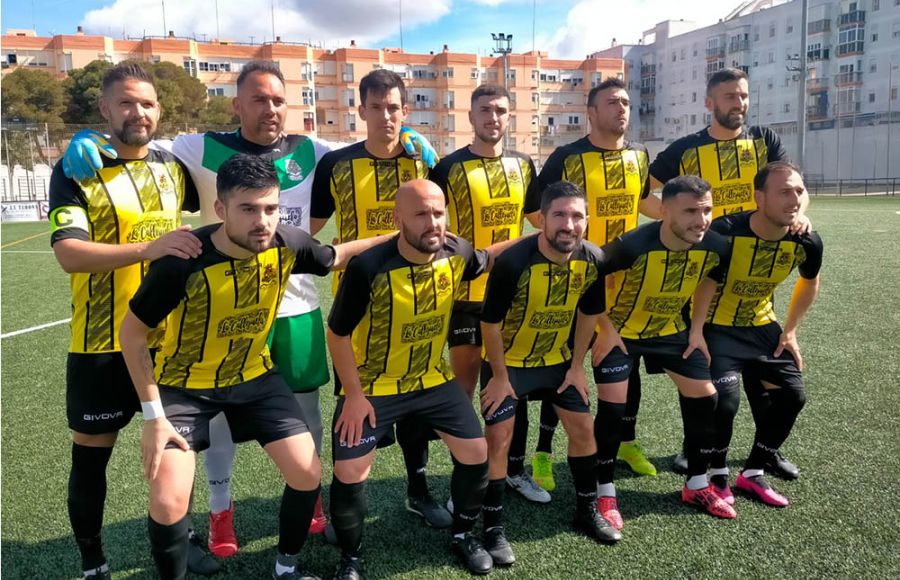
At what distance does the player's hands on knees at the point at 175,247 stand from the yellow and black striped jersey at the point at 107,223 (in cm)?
45

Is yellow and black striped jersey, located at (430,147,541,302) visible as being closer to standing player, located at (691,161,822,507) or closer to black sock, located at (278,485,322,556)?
standing player, located at (691,161,822,507)

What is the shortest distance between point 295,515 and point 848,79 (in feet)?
211

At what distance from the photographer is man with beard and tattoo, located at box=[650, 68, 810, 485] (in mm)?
4348

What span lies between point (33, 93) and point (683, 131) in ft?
211

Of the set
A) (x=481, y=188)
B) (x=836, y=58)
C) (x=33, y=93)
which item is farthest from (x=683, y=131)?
(x=481, y=188)

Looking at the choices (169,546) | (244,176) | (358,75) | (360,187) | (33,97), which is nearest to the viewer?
(169,546)

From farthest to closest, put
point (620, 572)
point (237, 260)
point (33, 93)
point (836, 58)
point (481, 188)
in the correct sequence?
point (836, 58), point (33, 93), point (481, 188), point (620, 572), point (237, 260)

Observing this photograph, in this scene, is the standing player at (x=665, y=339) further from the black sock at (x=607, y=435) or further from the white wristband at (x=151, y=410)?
the white wristband at (x=151, y=410)

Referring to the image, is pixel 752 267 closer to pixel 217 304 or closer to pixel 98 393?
pixel 217 304

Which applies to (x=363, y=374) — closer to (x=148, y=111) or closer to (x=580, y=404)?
(x=580, y=404)

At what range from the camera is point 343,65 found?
235 feet

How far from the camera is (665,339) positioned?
3.91 meters

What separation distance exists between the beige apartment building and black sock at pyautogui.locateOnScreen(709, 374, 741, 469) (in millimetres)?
61906

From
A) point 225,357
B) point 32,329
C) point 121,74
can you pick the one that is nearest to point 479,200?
point 225,357
